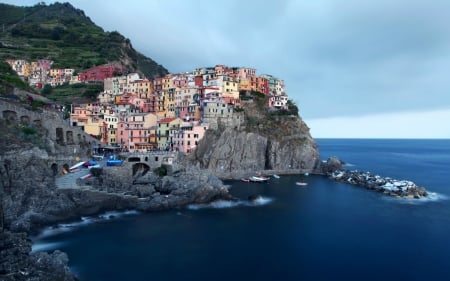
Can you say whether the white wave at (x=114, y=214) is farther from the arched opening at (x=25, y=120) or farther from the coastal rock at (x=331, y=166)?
the coastal rock at (x=331, y=166)

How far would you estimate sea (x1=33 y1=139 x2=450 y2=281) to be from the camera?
1133 inches

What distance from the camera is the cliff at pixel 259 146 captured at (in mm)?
67500

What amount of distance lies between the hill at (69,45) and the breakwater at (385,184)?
2689 inches

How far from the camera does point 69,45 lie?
117 meters

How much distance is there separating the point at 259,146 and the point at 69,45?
7697cm

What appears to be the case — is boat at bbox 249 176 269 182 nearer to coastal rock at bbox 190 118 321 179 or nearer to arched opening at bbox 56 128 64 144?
coastal rock at bbox 190 118 321 179

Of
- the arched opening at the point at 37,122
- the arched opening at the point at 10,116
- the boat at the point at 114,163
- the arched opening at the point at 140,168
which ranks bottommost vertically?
the arched opening at the point at 140,168

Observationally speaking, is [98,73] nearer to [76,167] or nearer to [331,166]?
[76,167]

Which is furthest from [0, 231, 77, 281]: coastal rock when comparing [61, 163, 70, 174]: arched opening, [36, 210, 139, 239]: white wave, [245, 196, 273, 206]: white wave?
[245, 196, 273, 206]: white wave

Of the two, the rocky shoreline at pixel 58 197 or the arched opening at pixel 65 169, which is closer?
the rocky shoreline at pixel 58 197

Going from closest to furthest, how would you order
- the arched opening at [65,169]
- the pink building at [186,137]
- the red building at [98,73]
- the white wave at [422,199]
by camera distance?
the arched opening at [65,169], the white wave at [422,199], the pink building at [186,137], the red building at [98,73]

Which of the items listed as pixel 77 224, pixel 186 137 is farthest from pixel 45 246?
pixel 186 137

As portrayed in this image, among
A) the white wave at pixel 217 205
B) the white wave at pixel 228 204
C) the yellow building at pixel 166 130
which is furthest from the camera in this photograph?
the yellow building at pixel 166 130

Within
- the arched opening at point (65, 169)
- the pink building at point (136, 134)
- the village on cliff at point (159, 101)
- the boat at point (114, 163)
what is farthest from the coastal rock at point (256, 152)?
the arched opening at point (65, 169)
